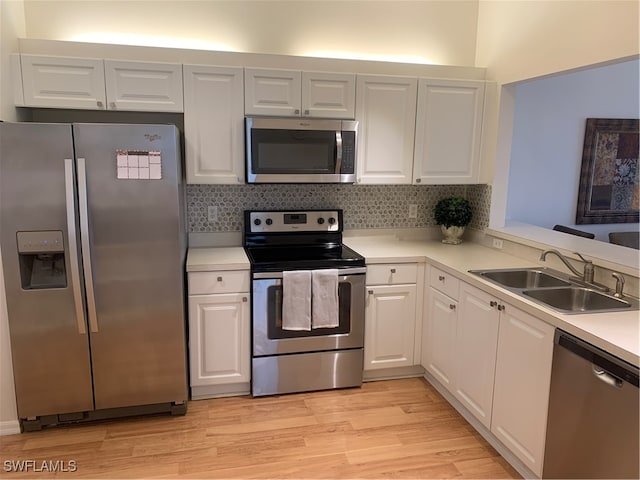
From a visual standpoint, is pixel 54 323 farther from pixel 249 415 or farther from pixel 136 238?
pixel 249 415

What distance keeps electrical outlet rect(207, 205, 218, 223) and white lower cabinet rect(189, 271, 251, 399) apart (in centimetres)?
62

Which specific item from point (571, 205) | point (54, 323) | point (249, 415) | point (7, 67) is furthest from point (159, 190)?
point (571, 205)

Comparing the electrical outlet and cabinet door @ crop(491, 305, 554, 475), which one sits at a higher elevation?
the electrical outlet

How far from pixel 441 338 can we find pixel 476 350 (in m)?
0.41

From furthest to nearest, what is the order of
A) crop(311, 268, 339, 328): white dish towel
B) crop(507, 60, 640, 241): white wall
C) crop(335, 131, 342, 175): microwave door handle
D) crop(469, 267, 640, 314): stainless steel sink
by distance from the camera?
crop(507, 60, 640, 241): white wall
crop(335, 131, 342, 175): microwave door handle
crop(311, 268, 339, 328): white dish towel
crop(469, 267, 640, 314): stainless steel sink

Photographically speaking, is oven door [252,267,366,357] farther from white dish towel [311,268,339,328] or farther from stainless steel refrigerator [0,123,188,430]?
stainless steel refrigerator [0,123,188,430]

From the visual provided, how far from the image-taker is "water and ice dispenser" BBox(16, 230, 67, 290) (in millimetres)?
2389

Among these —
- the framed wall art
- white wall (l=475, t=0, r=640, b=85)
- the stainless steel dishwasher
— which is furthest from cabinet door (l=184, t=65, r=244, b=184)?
the framed wall art

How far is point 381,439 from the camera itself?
8.48ft

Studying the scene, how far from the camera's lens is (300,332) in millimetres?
2936

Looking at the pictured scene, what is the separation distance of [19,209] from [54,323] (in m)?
0.63

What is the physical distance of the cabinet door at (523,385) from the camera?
2.05 m

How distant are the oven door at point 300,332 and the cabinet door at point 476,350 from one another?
0.65 meters

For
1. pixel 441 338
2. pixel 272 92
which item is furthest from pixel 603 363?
pixel 272 92
